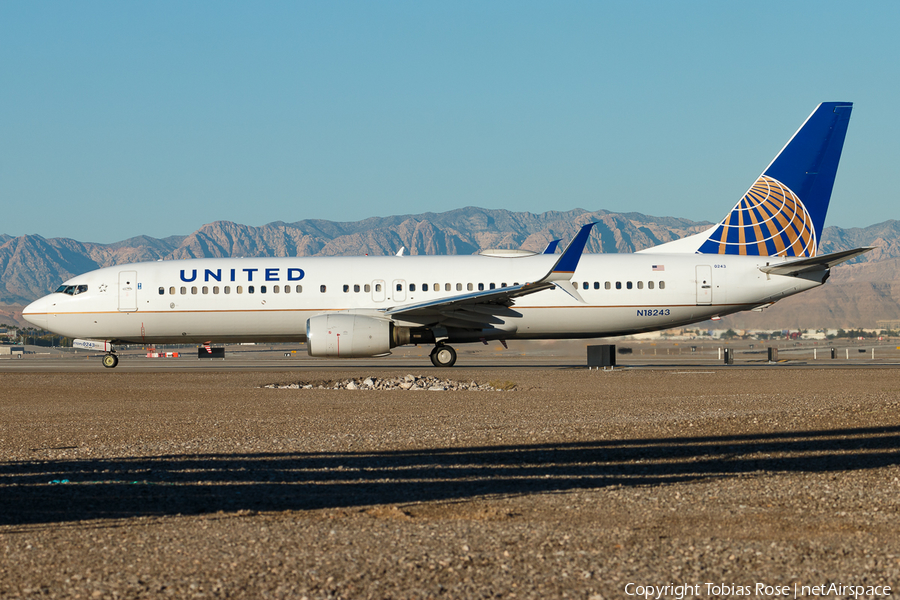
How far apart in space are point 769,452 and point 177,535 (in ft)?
22.6

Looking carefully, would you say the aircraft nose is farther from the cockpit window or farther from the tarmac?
the tarmac

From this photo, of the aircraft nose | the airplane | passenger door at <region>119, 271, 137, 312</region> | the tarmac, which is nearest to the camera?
the tarmac

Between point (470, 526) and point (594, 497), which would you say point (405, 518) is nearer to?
point (470, 526)

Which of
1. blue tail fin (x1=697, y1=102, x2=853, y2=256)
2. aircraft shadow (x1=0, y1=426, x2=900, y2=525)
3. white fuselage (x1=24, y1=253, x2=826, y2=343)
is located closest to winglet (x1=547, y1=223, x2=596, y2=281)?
white fuselage (x1=24, y1=253, x2=826, y2=343)

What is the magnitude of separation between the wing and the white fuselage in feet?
1.39

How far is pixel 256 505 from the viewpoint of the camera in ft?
23.8

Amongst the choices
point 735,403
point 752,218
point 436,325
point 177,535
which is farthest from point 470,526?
point 752,218

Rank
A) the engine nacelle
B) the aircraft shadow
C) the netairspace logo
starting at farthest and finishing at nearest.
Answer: the engine nacelle
the aircraft shadow
the netairspace logo

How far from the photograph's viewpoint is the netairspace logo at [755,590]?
4.78 meters

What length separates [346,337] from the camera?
27250mm

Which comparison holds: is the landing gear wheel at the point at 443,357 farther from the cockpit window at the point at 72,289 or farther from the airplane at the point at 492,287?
the cockpit window at the point at 72,289

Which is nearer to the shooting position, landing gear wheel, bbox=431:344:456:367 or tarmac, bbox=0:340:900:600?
tarmac, bbox=0:340:900:600

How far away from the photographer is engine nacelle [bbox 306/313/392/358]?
2716 centimetres

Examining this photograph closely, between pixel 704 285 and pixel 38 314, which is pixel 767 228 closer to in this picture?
pixel 704 285
